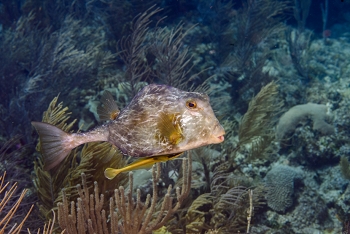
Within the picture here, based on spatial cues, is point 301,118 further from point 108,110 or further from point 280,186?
point 108,110

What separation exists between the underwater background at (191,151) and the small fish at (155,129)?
0.39 m

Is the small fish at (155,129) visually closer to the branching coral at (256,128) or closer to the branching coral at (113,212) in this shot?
the branching coral at (113,212)

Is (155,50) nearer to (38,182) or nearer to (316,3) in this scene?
(38,182)

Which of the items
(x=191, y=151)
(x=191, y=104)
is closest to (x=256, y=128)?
(x=191, y=151)

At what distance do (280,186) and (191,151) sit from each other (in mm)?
2398

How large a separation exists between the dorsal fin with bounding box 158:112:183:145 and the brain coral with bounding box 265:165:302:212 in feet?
12.2

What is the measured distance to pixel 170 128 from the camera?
149 centimetres

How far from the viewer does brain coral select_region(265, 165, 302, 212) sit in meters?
4.98

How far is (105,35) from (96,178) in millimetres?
7248

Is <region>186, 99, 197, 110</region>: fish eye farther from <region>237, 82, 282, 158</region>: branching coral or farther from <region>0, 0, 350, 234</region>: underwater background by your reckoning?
<region>237, 82, 282, 158</region>: branching coral

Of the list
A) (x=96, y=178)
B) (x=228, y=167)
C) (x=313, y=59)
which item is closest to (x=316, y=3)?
(x=313, y=59)

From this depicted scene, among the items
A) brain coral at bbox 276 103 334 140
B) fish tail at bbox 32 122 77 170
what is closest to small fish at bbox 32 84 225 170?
fish tail at bbox 32 122 77 170

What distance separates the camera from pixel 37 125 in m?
1.80

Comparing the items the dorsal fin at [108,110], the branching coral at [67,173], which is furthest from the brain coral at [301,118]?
the dorsal fin at [108,110]
